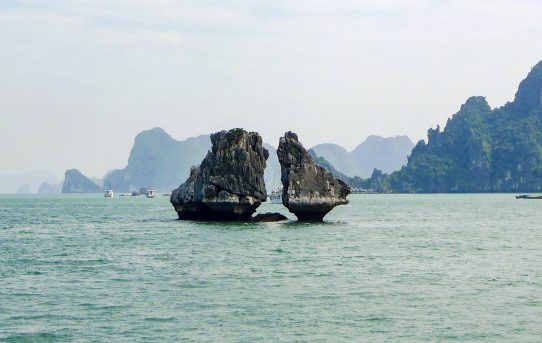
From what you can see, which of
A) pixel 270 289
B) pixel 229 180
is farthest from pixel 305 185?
pixel 270 289

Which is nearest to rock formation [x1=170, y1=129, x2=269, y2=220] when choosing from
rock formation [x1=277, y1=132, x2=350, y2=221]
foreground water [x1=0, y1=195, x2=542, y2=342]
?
rock formation [x1=277, y1=132, x2=350, y2=221]

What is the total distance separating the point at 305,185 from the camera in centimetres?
7525

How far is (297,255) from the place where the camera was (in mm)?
51500

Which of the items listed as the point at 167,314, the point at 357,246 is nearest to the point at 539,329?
the point at 167,314

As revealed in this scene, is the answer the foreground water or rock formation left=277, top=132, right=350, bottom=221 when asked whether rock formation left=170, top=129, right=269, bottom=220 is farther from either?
the foreground water

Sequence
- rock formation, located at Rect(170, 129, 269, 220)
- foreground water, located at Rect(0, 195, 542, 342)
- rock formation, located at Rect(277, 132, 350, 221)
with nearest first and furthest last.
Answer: foreground water, located at Rect(0, 195, 542, 342) < rock formation, located at Rect(277, 132, 350, 221) < rock formation, located at Rect(170, 129, 269, 220)

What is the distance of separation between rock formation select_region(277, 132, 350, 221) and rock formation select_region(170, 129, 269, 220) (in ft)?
10.5

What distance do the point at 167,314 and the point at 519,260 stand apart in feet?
85.8

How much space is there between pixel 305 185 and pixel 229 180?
24.7ft

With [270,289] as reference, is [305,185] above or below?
above

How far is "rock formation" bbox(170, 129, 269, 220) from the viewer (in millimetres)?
77875

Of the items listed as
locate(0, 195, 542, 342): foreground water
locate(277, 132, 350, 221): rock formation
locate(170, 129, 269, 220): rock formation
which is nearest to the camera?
locate(0, 195, 542, 342): foreground water

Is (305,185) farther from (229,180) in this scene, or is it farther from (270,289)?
(270,289)

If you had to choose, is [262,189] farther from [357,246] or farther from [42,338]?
[42,338]
